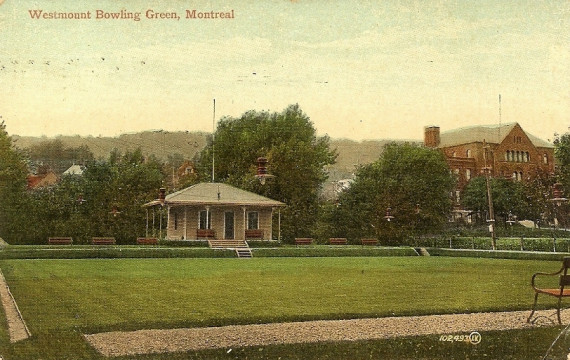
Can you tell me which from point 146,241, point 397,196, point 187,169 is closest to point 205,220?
point 146,241

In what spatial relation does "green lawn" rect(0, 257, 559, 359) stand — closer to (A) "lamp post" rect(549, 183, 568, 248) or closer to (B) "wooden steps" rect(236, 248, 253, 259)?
(A) "lamp post" rect(549, 183, 568, 248)

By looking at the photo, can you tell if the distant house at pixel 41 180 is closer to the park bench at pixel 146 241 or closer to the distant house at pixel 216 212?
the distant house at pixel 216 212

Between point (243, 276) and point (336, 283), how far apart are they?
6.90 feet

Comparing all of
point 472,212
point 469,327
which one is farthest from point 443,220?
point 469,327

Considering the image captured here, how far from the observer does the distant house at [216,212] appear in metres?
11.6

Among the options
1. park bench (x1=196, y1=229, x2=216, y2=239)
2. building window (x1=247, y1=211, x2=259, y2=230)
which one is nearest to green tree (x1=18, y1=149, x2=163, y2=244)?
building window (x1=247, y1=211, x2=259, y2=230)

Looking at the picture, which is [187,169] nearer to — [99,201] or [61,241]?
[99,201]

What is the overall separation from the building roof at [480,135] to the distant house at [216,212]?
4.09 m

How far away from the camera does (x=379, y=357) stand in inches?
258

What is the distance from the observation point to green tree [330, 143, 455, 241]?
35.8 ft

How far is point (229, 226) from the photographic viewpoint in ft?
54.8

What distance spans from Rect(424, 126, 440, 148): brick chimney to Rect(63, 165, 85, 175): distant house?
5610 mm

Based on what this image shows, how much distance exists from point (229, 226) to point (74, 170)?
7.72 meters

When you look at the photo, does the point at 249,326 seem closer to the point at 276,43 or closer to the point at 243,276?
the point at 276,43
